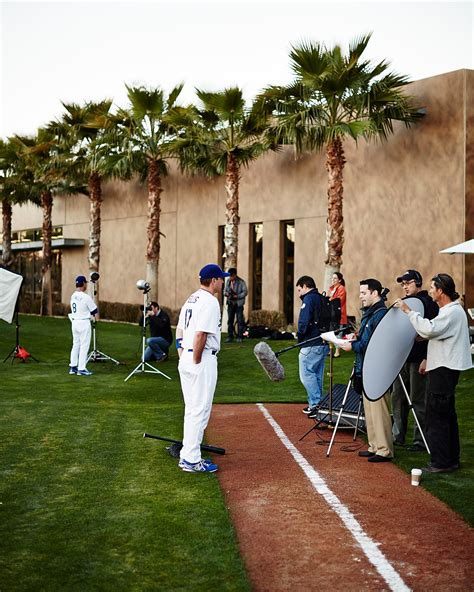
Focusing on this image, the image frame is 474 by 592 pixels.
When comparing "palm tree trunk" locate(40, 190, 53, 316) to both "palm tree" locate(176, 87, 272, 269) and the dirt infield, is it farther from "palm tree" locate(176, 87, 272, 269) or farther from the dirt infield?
the dirt infield

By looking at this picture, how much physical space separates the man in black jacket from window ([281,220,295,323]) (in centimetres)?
801

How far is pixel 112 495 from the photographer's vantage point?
278 inches

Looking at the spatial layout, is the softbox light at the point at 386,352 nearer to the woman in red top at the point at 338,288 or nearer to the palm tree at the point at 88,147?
the woman in red top at the point at 338,288

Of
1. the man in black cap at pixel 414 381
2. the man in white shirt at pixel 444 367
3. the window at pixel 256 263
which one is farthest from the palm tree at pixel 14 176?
the man in white shirt at pixel 444 367

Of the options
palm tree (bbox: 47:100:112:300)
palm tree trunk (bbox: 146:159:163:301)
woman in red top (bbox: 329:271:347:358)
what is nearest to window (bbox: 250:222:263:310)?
palm tree trunk (bbox: 146:159:163:301)

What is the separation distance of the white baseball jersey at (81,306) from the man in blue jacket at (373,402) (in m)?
8.83

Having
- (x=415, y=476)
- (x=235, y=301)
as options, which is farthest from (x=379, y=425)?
(x=235, y=301)

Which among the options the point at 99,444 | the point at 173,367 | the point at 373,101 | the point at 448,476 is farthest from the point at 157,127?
the point at 448,476

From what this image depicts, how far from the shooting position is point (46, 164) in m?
33.4

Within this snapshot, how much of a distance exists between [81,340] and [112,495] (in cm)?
966

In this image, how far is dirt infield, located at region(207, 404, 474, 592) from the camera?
16.7ft

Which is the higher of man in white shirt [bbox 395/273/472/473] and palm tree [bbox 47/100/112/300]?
palm tree [bbox 47/100/112/300]

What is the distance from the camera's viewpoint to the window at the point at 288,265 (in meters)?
25.6

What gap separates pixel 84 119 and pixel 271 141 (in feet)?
33.2
